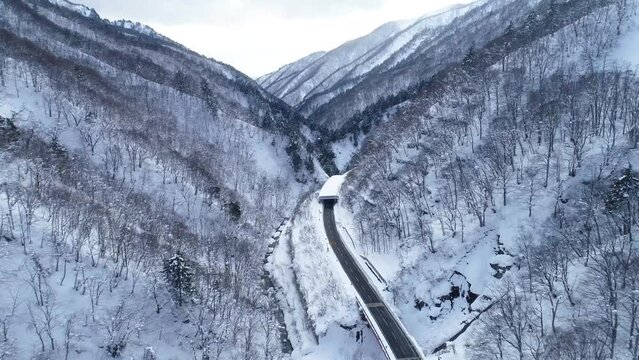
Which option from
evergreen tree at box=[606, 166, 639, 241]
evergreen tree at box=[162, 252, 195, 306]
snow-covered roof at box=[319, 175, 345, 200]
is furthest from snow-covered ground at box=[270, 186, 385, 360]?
evergreen tree at box=[606, 166, 639, 241]

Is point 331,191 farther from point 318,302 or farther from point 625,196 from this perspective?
point 625,196

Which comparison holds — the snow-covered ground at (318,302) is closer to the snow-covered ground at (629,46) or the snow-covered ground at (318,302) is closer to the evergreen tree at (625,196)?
the evergreen tree at (625,196)

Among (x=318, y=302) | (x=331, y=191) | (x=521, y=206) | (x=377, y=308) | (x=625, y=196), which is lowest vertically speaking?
(x=318, y=302)

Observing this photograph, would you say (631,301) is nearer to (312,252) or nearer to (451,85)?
(312,252)

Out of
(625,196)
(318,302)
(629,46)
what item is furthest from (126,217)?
(629,46)

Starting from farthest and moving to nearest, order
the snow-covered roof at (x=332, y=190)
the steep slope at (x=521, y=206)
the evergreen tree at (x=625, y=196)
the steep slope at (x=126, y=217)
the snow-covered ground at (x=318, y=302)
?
the snow-covered roof at (x=332, y=190) < the snow-covered ground at (x=318, y=302) < the steep slope at (x=126, y=217) < the evergreen tree at (x=625, y=196) < the steep slope at (x=521, y=206)

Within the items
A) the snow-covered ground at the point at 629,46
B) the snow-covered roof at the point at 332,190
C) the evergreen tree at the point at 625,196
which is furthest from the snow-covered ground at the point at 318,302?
the snow-covered ground at the point at 629,46
